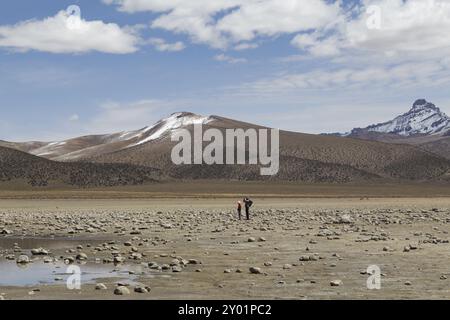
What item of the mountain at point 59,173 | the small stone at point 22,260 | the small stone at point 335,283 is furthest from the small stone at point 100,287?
the mountain at point 59,173

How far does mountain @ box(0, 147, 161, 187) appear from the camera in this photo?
5265 inches

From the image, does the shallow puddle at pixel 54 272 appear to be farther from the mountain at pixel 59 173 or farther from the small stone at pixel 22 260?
the mountain at pixel 59 173

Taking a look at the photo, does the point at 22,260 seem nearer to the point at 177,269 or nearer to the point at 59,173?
the point at 177,269

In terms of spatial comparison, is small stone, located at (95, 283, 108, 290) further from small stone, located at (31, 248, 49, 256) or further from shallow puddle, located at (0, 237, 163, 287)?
small stone, located at (31, 248, 49, 256)

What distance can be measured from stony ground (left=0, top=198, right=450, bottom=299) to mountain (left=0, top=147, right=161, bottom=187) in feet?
335

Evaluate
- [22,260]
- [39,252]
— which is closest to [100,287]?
[22,260]

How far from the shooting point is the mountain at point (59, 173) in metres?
134

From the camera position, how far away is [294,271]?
1733 centimetres

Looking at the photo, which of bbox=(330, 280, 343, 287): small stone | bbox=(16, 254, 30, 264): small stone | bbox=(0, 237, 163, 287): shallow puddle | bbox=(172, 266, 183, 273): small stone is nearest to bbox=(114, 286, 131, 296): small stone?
bbox=(0, 237, 163, 287): shallow puddle

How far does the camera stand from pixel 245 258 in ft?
67.1

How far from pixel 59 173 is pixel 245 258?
126327 mm
